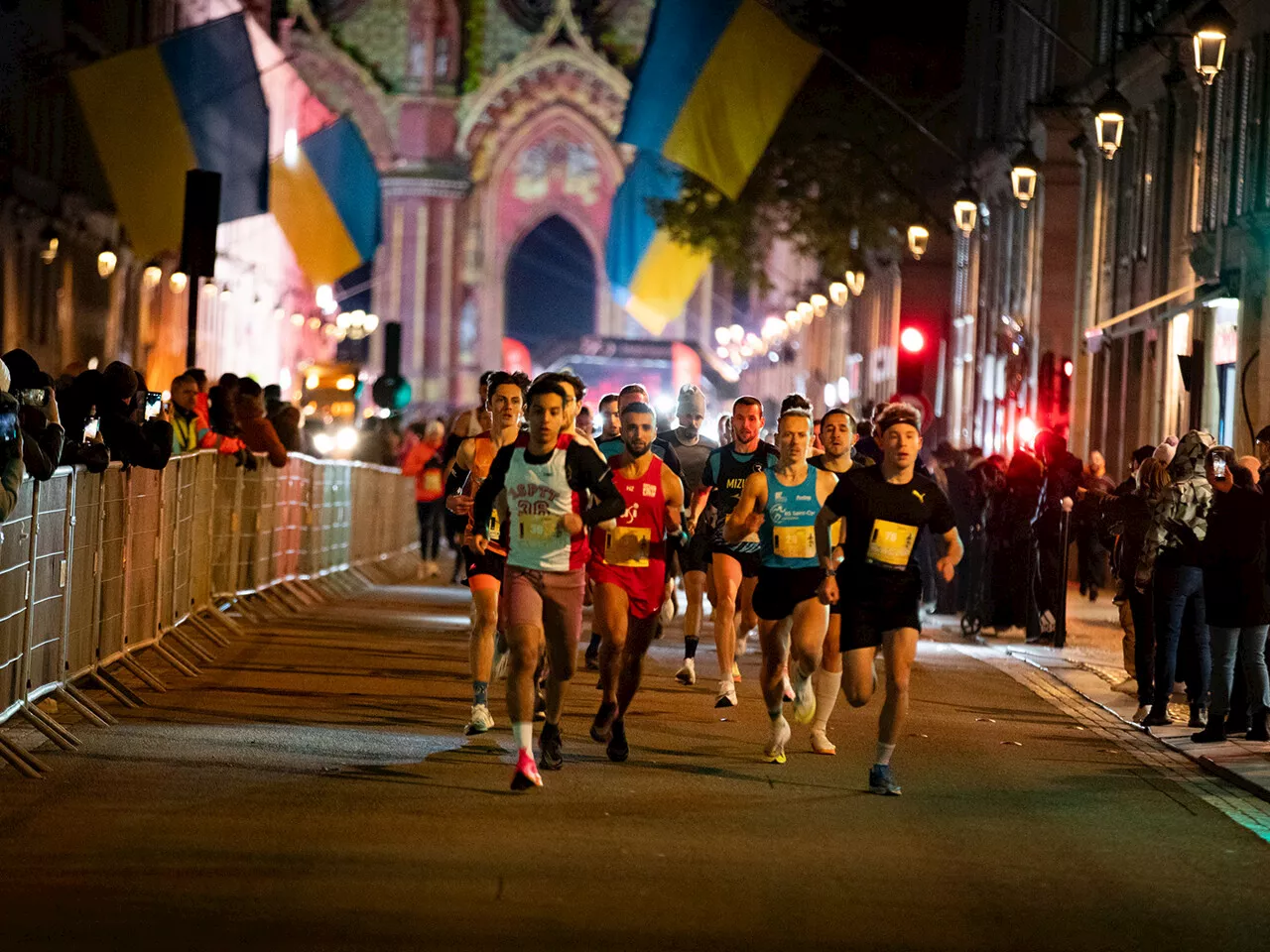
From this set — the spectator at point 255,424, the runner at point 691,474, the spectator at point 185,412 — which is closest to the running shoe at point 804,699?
Answer: the runner at point 691,474

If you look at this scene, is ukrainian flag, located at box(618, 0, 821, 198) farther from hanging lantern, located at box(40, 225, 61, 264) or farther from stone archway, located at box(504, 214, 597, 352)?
stone archway, located at box(504, 214, 597, 352)

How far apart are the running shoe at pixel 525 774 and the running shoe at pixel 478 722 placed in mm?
2228

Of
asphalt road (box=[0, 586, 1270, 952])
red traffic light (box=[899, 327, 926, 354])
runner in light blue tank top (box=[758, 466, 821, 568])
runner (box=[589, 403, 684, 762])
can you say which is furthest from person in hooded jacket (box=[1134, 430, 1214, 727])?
red traffic light (box=[899, 327, 926, 354])

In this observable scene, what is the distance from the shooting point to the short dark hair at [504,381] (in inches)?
513

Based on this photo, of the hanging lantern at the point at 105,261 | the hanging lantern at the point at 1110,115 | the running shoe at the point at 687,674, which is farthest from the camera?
the hanging lantern at the point at 105,261

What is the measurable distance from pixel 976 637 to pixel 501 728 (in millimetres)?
10533

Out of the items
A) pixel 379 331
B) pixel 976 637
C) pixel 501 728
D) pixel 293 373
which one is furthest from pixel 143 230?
pixel 379 331

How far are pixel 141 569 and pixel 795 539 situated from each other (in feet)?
15.1

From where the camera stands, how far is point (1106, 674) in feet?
61.7

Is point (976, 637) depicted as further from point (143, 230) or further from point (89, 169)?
point (89, 169)

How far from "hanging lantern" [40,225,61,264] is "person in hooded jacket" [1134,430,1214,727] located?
32235 mm

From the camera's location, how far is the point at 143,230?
25500 mm

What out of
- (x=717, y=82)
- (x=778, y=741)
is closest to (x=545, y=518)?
(x=778, y=741)

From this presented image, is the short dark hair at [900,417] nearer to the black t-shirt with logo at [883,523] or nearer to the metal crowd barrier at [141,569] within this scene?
the black t-shirt with logo at [883,523]
